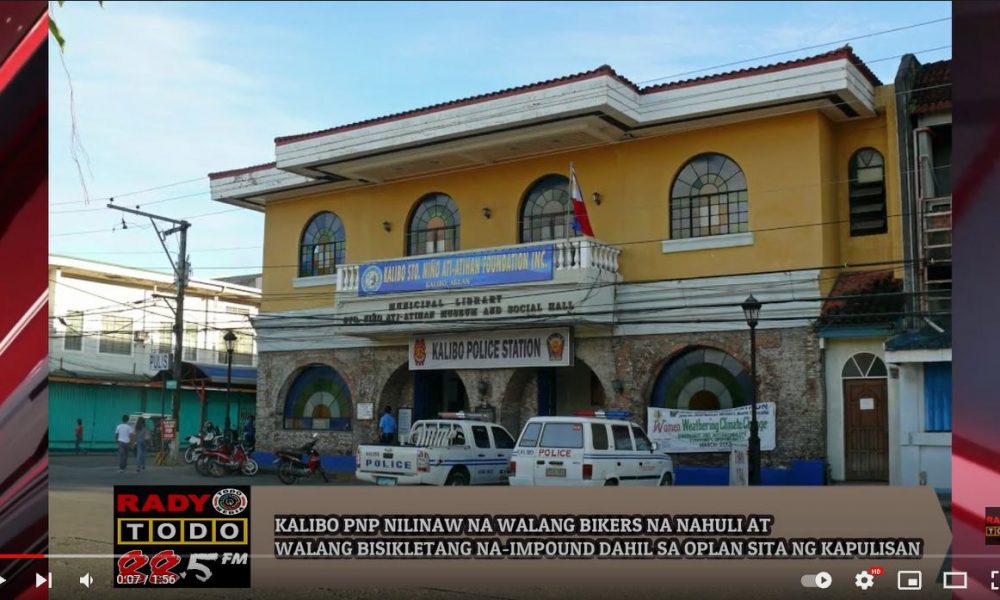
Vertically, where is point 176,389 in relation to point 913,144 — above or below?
below

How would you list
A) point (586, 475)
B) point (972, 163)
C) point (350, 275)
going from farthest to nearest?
point (350, 275) < point (586, 475) < point (972, 163)

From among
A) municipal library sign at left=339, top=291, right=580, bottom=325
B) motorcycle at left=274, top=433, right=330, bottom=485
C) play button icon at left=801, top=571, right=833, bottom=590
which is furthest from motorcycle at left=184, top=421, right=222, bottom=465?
play button icon at left=801, top=571, right=833, bottom=590

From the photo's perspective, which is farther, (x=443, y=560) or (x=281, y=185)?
(x=281, y=185)

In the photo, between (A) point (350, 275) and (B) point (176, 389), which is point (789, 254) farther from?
(B) point (176, 389)

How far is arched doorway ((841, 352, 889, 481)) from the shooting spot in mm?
20266

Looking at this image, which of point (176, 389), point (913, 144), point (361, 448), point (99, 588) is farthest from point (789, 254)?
point (176, 389)

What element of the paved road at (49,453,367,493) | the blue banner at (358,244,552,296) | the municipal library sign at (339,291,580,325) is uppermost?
the blue banner at (358,244,552,296)

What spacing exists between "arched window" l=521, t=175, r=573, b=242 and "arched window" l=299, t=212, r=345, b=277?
6177 millimetres

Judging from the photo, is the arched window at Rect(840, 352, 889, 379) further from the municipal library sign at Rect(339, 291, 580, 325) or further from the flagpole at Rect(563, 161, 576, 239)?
the flagpole at Rect(563, 161, 576, 239)

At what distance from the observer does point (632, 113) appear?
2245 centimetres

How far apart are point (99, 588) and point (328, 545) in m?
2.13

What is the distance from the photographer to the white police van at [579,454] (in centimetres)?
1698

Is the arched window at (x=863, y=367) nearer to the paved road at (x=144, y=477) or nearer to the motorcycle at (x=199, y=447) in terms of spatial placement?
the paved road at (x=144, y=477)

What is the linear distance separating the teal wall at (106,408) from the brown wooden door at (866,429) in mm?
24252
